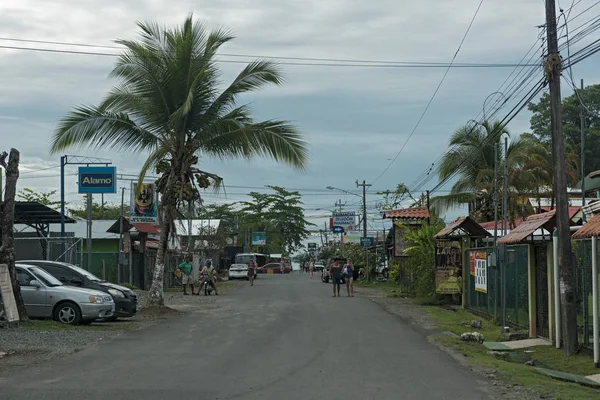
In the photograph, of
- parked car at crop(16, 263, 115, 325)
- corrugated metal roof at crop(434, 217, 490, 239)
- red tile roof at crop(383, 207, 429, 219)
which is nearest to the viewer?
parked car at crop(16, 263, 115, 325)

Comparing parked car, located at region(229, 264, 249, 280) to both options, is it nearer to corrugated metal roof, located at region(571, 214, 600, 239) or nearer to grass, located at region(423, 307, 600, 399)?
grass, located at region(423, 307, 600, 399)

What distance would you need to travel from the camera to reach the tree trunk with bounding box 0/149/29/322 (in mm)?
18500

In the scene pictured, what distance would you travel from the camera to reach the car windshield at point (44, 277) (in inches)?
779

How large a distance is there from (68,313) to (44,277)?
4.12ft

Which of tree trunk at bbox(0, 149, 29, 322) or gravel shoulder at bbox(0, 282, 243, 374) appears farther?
tree trunk at bbox(0, 149, 29, 322)

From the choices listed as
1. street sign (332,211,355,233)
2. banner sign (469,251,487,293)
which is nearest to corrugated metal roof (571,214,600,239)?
banner sign (469,251,487,293)

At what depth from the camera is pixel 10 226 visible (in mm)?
18812

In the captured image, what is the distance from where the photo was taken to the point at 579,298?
14.7 m

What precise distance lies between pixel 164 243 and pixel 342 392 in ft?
51.7

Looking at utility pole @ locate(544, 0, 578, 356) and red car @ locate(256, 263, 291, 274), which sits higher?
utility pole @ locate(544, 0, 578, 356)

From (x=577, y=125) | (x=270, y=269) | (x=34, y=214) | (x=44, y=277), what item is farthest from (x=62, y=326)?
(x=270, y=269)

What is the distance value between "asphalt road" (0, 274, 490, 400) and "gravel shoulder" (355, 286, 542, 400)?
0.25 m

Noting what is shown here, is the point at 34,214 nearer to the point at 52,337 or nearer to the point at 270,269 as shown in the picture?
the point at 52,337

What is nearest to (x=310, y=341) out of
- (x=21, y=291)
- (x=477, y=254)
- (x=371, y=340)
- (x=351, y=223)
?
(x=371, y=340)
